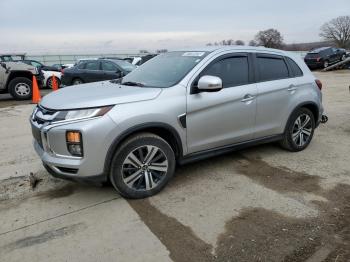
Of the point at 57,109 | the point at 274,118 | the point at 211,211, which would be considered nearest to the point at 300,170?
the point at 274,118

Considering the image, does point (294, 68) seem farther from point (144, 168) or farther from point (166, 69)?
point (144, 168)

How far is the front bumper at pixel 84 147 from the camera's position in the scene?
3.52 metres

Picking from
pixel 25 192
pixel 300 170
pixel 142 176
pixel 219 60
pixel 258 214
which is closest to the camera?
pixel 258 214

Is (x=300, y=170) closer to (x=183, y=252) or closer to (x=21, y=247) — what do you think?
(x=183, y=252)

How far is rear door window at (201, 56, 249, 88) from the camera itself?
4480 millimetres

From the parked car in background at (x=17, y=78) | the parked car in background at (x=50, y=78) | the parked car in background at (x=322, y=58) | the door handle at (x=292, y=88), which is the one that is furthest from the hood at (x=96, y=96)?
the parked car in background at (x=322, y=58)

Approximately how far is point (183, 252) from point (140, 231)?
1.74 feet

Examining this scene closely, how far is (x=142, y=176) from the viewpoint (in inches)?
156

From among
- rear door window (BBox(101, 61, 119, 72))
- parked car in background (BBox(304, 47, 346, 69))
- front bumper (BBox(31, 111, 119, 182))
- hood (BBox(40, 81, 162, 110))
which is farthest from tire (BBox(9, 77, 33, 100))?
parked car in background (BBox(304, 47, 346, 69))

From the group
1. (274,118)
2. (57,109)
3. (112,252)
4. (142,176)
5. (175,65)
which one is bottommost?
(112,252)

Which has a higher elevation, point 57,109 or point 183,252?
point 57,109

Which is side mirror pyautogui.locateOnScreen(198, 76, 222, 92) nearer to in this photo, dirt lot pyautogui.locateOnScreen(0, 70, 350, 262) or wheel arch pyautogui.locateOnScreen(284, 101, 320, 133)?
dirt lot pyautogui.locateOnScreen(0, 70, 350, 262)

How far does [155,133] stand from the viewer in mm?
4086

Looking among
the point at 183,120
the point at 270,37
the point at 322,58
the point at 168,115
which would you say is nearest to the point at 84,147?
the point at 168,115
